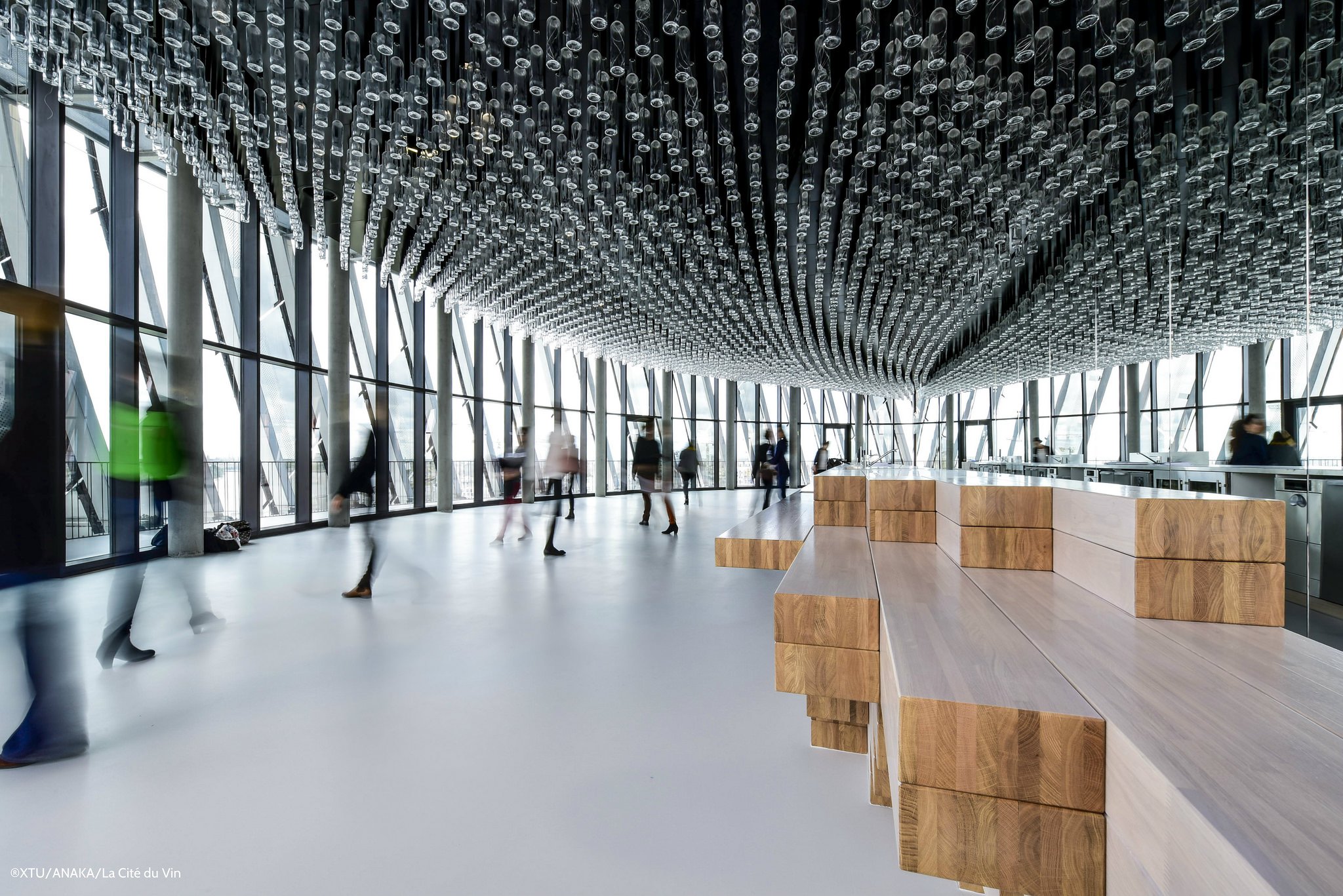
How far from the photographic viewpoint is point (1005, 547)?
262 cm

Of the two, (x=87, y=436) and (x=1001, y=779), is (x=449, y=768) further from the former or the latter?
(x=87, y=436)

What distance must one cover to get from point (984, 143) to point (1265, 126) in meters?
1.83

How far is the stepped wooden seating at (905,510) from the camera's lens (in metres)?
3.47

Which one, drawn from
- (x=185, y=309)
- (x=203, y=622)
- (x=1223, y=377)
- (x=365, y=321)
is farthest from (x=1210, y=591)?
(x=1223, y=377)

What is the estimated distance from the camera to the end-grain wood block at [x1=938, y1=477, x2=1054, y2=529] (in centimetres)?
257

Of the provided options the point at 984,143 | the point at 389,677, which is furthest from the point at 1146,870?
the point at 984,143

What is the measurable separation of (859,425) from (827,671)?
81.6 ft

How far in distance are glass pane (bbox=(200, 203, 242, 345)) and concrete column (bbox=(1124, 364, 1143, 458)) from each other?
2150 centimetres

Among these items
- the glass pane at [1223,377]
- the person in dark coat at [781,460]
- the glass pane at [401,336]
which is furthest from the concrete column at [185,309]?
the glass pane at [1223,377]

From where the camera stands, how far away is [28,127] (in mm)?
5828

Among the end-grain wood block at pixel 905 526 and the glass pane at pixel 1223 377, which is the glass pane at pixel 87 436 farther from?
the glass pane at pixel 1223 377

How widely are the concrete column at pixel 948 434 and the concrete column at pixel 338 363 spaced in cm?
2154

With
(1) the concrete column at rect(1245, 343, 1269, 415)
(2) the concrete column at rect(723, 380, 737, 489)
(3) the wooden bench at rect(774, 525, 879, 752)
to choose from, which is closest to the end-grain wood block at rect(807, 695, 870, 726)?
(3) the wooden bench at rect(774, 525, 879, 752)

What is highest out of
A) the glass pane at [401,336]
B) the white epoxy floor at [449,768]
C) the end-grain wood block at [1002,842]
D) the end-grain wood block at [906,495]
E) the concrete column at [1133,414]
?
the glass pane at [401,336]
